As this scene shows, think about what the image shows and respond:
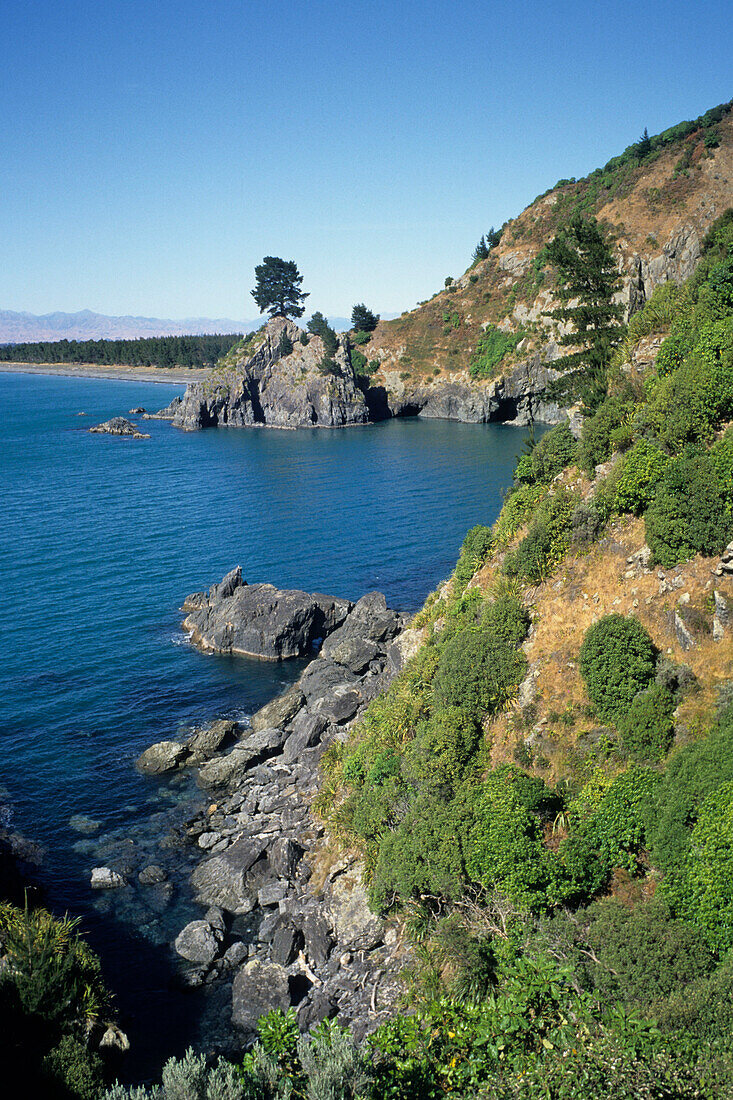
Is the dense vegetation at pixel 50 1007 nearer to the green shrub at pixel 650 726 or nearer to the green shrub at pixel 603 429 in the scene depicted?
the green shrub at pixel 650 726

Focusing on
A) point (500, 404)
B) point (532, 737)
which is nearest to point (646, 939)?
point (532, 737)

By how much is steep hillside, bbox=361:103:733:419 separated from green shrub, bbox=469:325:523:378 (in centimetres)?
86

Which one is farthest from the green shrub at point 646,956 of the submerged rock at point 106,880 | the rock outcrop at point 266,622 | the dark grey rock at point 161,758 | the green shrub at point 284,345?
the green shrub at point 284,345

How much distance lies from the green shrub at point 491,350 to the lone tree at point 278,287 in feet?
155

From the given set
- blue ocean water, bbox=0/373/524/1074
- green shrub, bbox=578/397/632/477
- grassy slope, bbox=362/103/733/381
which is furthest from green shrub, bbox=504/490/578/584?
grassy slope, bbox=362/103/733/381

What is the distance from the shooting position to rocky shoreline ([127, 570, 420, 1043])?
24453 mm

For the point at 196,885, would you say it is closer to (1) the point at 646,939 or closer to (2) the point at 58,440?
(1) the point at 646,939

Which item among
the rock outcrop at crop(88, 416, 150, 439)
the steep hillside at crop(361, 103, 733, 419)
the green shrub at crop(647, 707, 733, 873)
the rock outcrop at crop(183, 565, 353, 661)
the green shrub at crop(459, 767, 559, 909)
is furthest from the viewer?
the rock outcrop at crop(88, 416, 150, 439)

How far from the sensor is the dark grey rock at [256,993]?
2411cm

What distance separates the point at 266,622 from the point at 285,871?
25705 millimetres

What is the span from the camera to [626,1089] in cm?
1263

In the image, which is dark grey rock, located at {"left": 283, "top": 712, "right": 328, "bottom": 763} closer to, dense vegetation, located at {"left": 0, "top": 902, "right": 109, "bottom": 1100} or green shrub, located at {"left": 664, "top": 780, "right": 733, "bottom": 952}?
dense vegetation, located at {"left": 0, "top": 902, "right": 109, "bottom": 1100}

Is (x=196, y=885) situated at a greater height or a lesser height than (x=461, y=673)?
lesser

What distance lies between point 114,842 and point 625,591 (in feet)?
89.0
